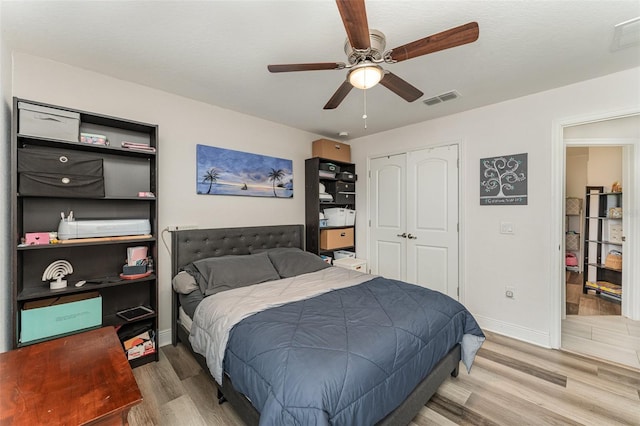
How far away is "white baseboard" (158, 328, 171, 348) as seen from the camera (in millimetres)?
2668

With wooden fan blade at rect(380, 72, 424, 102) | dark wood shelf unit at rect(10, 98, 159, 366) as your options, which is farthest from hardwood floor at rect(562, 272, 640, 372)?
dark wood shelf unit at rect(10, 98, 159, 366)

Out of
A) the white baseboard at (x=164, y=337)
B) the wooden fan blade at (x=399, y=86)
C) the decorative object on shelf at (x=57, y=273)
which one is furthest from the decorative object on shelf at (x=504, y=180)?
the decorative object on shelf at (x=57, y=273)

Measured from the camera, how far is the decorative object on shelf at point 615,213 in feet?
12.7

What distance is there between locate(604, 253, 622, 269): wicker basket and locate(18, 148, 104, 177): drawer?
6.56 metres

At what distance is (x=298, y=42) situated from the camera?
6.20 ft

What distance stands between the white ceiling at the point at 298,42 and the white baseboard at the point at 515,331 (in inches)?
97.5

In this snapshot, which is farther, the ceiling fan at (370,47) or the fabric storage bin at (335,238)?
the fabric storage bin at (335,238)

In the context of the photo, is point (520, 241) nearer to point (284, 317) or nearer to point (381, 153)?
point (381, 153)

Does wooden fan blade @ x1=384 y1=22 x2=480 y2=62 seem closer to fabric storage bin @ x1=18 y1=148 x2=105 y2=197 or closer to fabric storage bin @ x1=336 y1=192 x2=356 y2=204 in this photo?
fabric storage bin @ x1=18 y1=148 x2=105 y2=197

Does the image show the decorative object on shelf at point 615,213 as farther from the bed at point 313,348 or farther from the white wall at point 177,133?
the white wall at point 177,133

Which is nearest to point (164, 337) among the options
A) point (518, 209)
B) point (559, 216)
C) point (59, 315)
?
point (59, 315)

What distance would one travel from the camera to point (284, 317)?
1.72 metres

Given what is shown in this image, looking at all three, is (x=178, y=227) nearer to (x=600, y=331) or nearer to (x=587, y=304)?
(x=600, y=331)

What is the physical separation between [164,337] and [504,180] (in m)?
4.00
